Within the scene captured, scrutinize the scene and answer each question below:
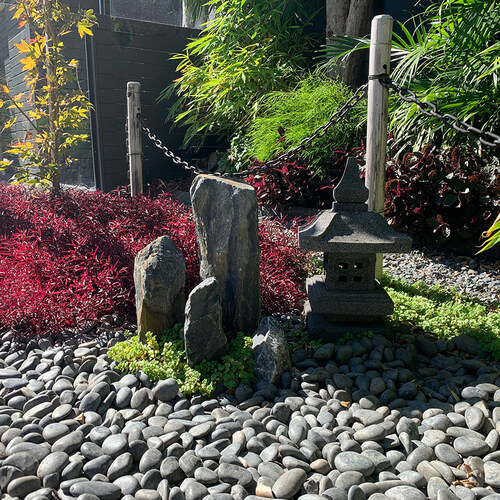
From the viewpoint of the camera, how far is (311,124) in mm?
5348

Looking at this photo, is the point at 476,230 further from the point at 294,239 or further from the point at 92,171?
the point at 92,171

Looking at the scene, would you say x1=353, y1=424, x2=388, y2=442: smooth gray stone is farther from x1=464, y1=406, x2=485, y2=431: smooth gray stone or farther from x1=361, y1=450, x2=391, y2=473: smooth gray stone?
x1=464, y1=406, x2=485, y2=431: smooth gray stone

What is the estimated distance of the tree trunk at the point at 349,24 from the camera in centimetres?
598

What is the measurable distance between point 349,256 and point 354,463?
1125 millimetres

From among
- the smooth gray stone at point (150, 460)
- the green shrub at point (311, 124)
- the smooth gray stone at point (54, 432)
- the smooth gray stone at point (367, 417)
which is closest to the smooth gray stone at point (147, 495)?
the smooth gray stone at point (150, 460)

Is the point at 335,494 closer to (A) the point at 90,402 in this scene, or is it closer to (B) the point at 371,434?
(B) the point at 371,434

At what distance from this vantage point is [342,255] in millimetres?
2543

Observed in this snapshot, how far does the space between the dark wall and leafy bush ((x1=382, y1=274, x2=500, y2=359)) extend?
199 inches

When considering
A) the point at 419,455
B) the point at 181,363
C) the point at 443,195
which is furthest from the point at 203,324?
the point at 443,195

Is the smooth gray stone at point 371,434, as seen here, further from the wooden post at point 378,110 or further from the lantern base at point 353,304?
the wooden post at point 378,110

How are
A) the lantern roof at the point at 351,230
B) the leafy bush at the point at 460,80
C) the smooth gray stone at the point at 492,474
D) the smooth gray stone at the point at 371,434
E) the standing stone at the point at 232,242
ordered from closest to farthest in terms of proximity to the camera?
the smooth gray stone at the point at 492,474 → the smooth gray stone at the point at 371,434 → the lantern roof at the point at 351,230 → the standing stone at the point at 232,242 → the leafy bush at the point at 460,80

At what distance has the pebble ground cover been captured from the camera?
1.61m

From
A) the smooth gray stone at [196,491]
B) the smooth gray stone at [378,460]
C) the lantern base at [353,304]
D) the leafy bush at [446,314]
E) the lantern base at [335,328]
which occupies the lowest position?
the smooth gray stone at [196,491]

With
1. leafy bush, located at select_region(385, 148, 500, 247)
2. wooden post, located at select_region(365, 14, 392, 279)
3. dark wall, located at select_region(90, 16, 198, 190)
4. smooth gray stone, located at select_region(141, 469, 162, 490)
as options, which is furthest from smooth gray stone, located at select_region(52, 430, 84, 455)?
dark wall, located at select_region(90, 16, 198, 190)
